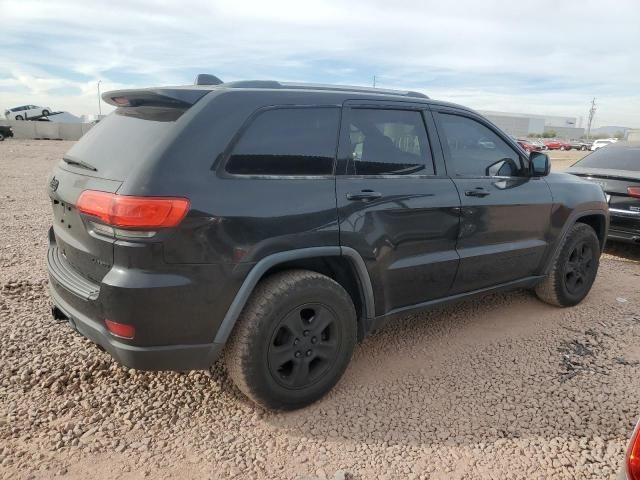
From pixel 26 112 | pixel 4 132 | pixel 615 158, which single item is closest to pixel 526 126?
pixel 26 112

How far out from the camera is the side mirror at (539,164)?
3941 millimetres

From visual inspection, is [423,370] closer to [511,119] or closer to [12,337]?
[12,337]

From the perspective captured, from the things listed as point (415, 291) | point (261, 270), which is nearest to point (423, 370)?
point (415, 291)

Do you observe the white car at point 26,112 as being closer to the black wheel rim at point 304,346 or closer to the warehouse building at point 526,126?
the black wheel rim at point 304,346

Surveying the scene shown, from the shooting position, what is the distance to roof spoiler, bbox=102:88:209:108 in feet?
8.54

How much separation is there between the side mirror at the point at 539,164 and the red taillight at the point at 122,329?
318 centimetres

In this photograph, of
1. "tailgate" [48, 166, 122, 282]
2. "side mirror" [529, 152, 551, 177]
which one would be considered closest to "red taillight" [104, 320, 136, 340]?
"tailgate" [48, 166, 122, 282]

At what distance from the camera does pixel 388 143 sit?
10.5ft

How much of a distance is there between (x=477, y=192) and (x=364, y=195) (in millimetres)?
1055

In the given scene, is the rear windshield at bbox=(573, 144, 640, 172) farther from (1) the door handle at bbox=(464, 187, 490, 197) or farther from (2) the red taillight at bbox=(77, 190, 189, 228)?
(2) the red taillight at bbox=(77, 190, 189, 228)

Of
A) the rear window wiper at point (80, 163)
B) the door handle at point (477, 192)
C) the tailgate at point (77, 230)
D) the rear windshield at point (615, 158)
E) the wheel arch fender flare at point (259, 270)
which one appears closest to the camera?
the tailgate at point (77, 230)

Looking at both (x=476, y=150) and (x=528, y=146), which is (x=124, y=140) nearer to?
(x=476, y=150)

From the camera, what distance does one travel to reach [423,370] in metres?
3.38

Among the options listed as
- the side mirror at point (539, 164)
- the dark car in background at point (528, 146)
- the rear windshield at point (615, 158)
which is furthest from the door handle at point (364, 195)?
the rear windshield at point (615, 158)
